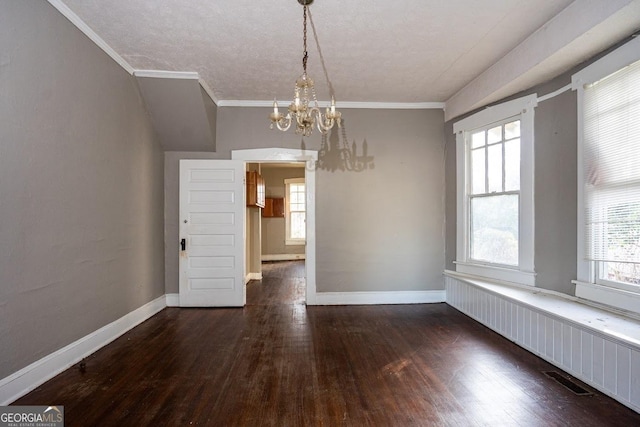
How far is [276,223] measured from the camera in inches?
398

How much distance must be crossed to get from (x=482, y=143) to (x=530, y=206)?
3.61ft

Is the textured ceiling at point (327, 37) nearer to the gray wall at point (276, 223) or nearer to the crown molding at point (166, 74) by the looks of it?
the crown molding at point (166, 74)

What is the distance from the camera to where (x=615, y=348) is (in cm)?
217

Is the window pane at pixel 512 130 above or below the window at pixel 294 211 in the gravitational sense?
above

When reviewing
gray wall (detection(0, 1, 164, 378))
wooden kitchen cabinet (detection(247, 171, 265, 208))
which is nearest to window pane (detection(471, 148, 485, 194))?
wooden kitchen cabinet (detection(247, 171, 265, 208))

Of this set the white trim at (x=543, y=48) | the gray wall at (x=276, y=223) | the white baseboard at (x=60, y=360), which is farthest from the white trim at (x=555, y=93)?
the gray wall at (x=276, y=223)

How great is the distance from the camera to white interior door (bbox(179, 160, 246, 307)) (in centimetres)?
447

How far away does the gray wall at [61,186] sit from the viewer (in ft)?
7.06

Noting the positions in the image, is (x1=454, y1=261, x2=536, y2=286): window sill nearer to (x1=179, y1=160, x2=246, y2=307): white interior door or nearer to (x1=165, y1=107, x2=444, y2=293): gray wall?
(x1=165, y1=107, x2=444, y2=293): gray wall

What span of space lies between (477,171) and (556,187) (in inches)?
44.7

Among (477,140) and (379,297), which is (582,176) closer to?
(477,140)

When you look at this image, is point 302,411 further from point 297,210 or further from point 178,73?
point 297,210

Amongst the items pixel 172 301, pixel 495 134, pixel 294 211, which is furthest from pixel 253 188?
pixel 294 211

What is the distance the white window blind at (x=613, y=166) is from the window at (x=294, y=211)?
7.90 meters
